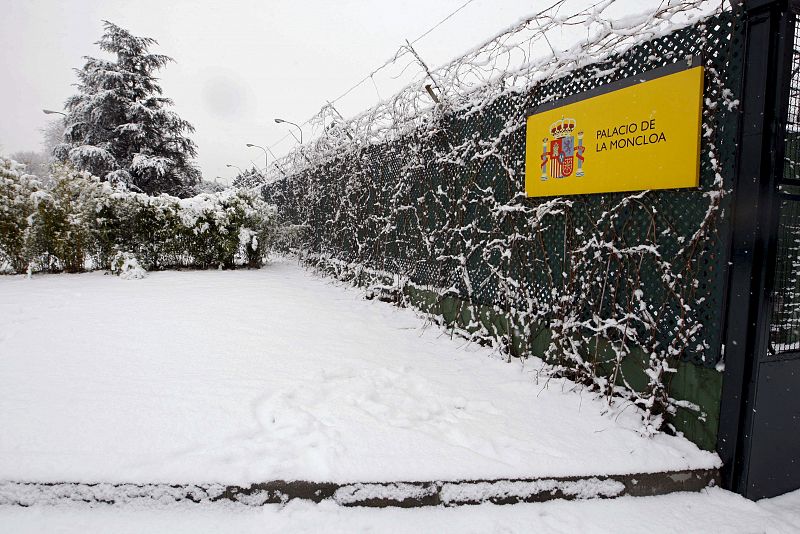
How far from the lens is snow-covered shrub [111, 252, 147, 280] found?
22.5 feet

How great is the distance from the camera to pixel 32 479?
6.06 feet

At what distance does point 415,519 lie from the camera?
6.11ft

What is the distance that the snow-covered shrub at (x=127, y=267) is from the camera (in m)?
6.87

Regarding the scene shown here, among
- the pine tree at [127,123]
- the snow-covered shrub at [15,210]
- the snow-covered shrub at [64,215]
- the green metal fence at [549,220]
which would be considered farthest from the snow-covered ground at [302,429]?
the pine tree at [127,123]

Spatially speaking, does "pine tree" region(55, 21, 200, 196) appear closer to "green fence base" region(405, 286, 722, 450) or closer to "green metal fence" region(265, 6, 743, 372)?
"green metal fence" region(265, 6, 743, 372)

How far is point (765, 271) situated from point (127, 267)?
786 cm

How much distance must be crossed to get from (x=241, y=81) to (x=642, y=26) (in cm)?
3600

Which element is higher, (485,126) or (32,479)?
(485,126)

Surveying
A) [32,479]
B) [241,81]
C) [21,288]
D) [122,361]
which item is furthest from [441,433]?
[241,81]

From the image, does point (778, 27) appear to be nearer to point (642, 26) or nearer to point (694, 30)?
point (694, 30)

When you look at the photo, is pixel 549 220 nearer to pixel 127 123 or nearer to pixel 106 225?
pixel 106 225

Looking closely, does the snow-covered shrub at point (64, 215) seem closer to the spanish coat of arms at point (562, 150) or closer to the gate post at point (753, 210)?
the spanish coat of arms at point (562, 150)

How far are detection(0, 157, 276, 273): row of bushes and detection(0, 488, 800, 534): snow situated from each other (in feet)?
21.1

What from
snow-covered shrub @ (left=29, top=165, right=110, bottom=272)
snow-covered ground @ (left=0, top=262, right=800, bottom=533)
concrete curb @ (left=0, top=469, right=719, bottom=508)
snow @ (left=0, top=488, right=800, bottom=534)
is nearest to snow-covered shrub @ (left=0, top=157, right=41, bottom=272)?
snow-covered shrub @ (left=29, top=165, right=110, bottom=272)
